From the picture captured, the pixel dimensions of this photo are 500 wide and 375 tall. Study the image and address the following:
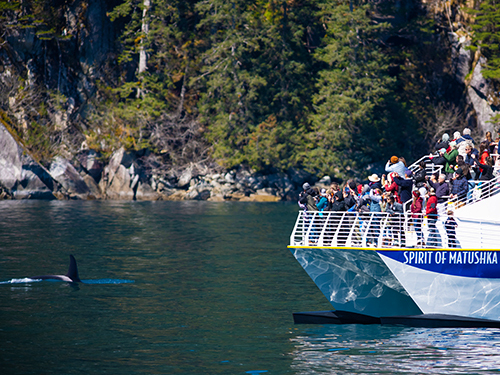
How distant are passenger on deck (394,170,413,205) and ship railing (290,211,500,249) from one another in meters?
0.56

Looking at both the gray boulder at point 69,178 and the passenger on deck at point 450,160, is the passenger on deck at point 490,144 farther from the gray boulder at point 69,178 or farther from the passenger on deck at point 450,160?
the gray boulder at point 69,178

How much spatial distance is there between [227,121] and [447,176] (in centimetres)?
5349

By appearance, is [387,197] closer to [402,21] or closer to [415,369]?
[415,369]

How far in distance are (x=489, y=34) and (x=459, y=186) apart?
5401 centimetres

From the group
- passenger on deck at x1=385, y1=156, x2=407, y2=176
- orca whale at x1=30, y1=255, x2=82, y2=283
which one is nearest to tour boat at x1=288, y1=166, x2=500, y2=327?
passenger on deck at x1=385, y1=156, x2=407, y2=176

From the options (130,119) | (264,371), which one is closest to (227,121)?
(130,119)

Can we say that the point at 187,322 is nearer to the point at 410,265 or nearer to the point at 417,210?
the point at 410,265

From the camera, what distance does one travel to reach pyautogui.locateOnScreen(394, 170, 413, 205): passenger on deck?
59.6 ft

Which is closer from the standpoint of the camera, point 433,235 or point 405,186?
point 433,235

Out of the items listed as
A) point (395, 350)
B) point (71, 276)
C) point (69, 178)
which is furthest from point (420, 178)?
point (69, 178)

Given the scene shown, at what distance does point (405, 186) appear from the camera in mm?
18297

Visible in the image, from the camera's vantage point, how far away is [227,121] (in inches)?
2837

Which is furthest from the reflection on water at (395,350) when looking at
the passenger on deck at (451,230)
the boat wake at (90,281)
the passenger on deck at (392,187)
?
the boat wake at (90,281)

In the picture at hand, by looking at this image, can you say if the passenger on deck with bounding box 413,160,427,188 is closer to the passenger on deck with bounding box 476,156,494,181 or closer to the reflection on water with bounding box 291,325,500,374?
the passenger on deck with bounding box 476,156,494,181
